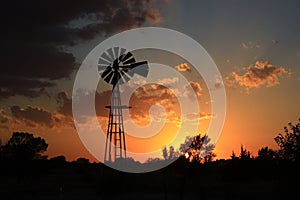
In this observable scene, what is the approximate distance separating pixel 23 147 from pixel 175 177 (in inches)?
1210

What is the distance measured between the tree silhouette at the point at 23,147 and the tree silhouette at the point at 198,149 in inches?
1643

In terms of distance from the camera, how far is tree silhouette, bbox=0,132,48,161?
7664 cm

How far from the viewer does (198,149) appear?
131 ft

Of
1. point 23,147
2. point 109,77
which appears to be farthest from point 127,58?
point 23,147

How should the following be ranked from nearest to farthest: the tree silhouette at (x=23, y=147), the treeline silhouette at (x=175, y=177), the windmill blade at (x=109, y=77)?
the treeline silhouette at (x=175, y=177)
the windmill blade at (x=109, y=77)
the tree silhouette at (x=23, y=147)

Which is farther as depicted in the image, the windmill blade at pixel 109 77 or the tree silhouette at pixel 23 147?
the tree silhouette at pixel 23 147

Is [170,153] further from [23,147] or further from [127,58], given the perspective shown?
[23,147]

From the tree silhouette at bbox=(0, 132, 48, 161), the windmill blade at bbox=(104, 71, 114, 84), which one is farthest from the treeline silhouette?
the windmill blade at bbox=(104, 71, 114, 84)

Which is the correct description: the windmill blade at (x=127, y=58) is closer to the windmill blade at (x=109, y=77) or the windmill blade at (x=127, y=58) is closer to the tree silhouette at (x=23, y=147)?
the windmill blade at (x=109, y=77)

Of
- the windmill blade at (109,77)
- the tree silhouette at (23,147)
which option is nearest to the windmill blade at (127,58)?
the windmill blade at (109,77)

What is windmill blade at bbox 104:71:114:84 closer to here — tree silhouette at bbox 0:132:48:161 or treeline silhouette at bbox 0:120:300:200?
treeline silhouette at bbox 0:120:300:200

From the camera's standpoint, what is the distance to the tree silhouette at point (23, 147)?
251 feet

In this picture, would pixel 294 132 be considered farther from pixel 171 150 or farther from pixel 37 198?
pixel 37 198

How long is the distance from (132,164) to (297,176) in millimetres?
43700
